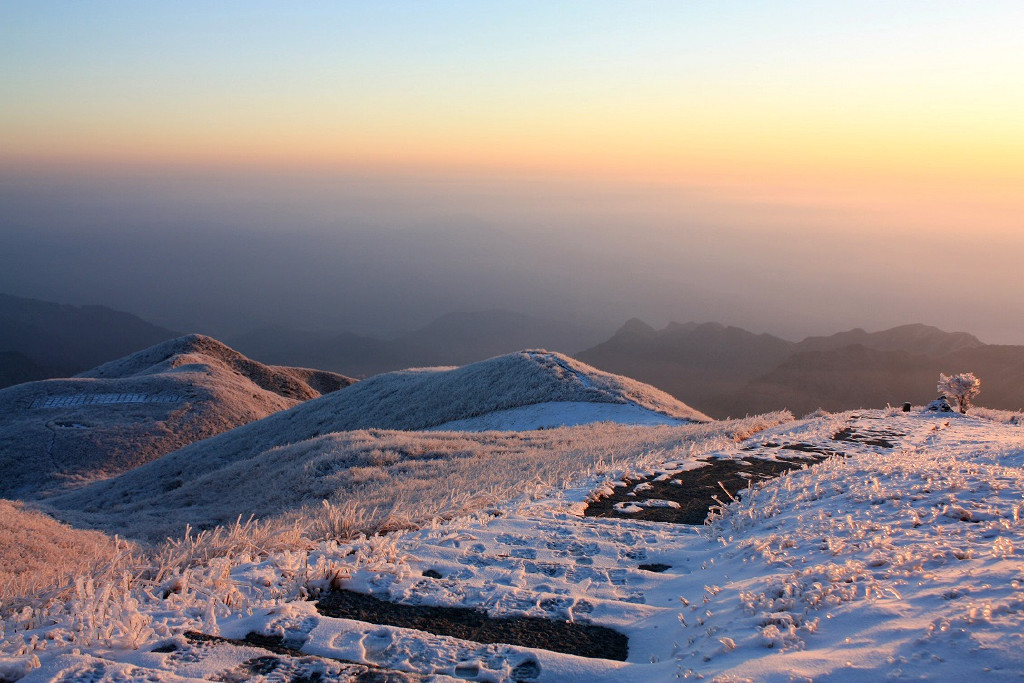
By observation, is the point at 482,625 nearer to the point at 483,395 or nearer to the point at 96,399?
the point at 483,395

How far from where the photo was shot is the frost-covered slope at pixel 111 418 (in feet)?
120

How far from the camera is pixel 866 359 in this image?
4225 inches

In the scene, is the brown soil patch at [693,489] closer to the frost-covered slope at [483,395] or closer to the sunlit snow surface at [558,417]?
the sunlit snow surface at [558,417]

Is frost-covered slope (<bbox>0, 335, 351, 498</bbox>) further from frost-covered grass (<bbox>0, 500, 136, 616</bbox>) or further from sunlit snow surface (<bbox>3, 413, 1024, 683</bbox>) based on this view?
sunlit snow surface (<bbox>3, 413, 1024, 683</bbox>)

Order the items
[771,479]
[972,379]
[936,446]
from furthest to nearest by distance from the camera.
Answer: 1. [972,379]
2. [936,446]
3. [771,479]

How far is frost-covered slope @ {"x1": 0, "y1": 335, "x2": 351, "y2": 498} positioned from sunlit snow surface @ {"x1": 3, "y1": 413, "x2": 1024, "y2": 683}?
119 ft

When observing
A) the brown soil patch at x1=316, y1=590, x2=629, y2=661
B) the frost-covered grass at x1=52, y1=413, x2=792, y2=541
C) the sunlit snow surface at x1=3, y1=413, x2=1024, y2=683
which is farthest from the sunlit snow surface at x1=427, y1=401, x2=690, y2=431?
the brown soil patch at x1=316, y1=590, x2=629, y2=661

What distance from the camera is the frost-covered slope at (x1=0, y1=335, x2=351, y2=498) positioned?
36469 mm

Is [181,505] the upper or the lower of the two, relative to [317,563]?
lower

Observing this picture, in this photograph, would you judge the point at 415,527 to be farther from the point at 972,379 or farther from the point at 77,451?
the point at 77,451

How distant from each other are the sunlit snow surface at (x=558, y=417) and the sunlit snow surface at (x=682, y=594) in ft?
70.6

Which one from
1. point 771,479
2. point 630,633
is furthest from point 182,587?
point 771,479

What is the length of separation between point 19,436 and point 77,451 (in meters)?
4.37

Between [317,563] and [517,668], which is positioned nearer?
[517,668]
